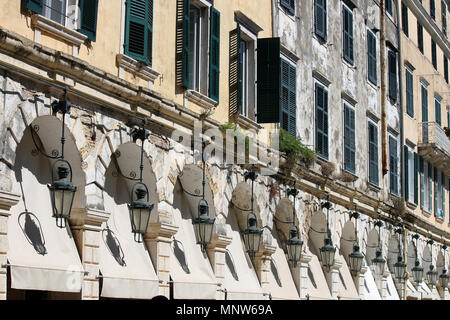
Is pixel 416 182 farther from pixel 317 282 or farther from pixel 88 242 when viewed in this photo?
pixel 88 242

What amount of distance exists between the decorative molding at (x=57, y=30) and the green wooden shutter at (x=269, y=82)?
6.05m

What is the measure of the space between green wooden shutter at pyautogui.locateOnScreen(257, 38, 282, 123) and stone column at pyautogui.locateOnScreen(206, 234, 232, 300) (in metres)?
3.03

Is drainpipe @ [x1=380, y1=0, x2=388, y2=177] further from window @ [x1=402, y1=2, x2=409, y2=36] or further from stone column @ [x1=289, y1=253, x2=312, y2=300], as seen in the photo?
stone column @ [x1=289, y1=253, x2=312, y2=300]

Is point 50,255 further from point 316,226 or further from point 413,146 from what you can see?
point 413,146

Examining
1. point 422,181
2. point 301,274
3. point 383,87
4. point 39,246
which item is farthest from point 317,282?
point 422,181

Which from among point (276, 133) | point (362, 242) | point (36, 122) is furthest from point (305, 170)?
point (36, 122)

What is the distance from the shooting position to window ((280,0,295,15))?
740 inches

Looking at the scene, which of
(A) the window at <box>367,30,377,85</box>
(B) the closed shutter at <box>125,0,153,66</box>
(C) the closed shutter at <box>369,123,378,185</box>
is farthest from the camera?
(A) the window at <box>367,30,377,85</box>

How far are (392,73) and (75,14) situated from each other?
17.0 metres

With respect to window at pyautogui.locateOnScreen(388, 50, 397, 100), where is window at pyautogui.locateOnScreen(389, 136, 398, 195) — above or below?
below

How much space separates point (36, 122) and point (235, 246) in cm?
642

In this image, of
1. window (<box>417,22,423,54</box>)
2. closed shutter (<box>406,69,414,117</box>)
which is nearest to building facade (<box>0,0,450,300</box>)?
closed shutter (<box>406,69,414,117</box>)

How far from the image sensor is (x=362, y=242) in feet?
75.4

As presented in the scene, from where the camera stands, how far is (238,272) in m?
16.3
